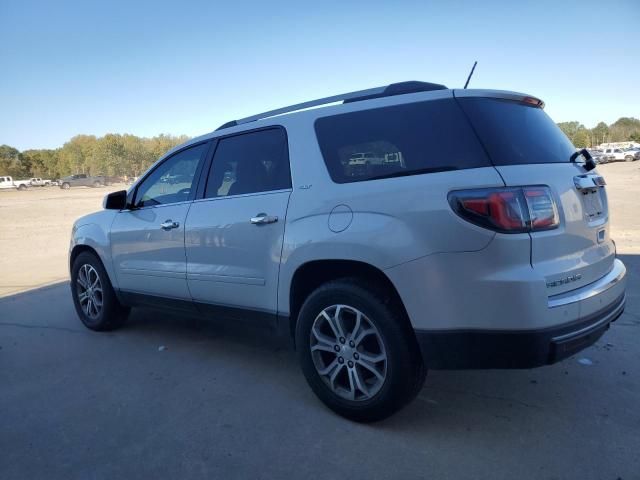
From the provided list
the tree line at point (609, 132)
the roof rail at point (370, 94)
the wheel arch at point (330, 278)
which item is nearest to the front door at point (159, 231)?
the roof rail at point (370, 94)

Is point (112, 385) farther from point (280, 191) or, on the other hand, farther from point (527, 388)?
point (527, 388)

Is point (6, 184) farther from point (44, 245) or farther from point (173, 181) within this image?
point (173, 181)

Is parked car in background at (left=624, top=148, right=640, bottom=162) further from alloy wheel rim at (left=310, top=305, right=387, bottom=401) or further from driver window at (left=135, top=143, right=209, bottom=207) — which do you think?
alloy wheel rim at (left=310, top=305, right=387, bottom=401)

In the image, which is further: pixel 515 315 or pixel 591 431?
pixel 591 431

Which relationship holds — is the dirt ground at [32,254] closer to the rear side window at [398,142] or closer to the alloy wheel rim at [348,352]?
the alloy wheel rim at [348,352]

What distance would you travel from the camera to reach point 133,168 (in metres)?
89.6

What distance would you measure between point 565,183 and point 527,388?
1481mm

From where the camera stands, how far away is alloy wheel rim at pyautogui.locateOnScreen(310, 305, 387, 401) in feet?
9.64

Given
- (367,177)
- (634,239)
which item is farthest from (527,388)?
(634,239)

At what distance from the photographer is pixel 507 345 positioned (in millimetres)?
2498

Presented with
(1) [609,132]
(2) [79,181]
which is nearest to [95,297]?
(2) [79,181]

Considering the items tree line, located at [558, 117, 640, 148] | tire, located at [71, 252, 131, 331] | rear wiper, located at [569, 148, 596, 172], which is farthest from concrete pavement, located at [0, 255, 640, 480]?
tree line, located at [558, 117, 640, 148]

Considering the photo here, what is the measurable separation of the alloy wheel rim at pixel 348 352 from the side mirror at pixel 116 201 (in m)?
2.63

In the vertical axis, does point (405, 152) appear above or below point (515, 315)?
above
